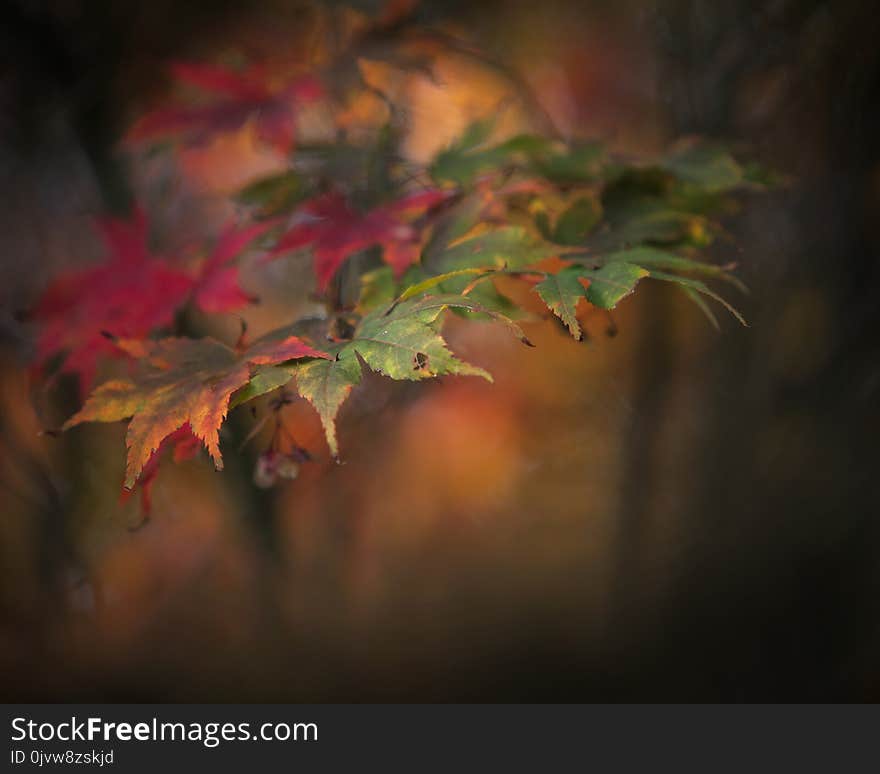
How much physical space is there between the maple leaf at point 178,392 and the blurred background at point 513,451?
27.5 inches

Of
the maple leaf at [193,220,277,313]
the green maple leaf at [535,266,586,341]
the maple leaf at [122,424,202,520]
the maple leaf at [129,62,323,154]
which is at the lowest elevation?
the maple leaf at [122,424,202,520]

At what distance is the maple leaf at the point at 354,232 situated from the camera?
924 mm

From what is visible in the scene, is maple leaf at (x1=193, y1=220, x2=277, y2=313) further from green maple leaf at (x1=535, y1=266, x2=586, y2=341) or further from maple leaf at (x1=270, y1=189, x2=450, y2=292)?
green maple leaf at (x1=535, y1=266, x2=586, y2=341)

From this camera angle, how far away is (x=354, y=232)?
0.97 meters

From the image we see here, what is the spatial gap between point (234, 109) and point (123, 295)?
0.35 metres

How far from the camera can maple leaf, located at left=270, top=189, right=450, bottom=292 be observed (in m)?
0.92

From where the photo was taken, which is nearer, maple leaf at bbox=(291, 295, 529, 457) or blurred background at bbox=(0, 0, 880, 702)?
maple leaf at bbox=(291, 295, 529, 457)

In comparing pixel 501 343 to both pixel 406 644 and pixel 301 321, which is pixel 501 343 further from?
pixel 301 321

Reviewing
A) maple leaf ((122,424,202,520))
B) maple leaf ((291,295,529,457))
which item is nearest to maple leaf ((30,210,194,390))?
maple leaf ((122,424,202,520))

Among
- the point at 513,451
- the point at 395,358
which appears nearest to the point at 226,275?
the point at 395,358

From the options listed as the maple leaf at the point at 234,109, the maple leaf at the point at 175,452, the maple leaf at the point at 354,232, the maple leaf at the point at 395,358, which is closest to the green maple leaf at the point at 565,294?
the maple leaf at the point at 395,358

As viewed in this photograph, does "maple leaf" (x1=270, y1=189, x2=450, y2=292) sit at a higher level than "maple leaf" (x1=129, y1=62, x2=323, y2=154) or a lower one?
lower

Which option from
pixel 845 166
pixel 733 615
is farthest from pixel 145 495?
pixel 733 615

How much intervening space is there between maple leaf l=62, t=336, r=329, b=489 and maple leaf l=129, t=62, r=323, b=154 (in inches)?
19.8
